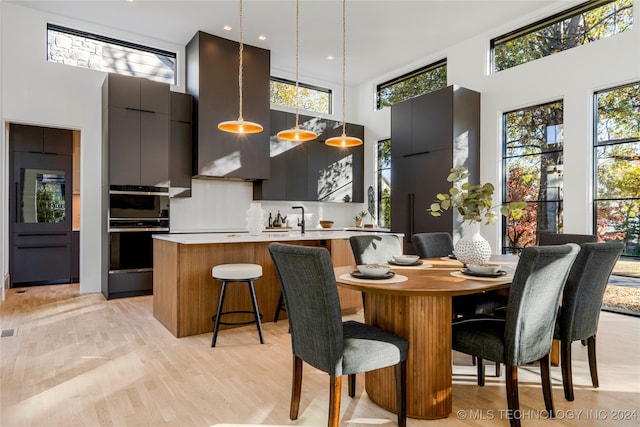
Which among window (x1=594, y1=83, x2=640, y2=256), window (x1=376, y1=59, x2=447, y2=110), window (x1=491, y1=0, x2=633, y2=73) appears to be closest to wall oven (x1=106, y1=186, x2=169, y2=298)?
window (x1=376, y1=59, x2=447, y2=110)

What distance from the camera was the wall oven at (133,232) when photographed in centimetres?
498

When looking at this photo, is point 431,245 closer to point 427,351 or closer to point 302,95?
point 427,351

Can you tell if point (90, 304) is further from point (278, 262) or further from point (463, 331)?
point (463, 331)

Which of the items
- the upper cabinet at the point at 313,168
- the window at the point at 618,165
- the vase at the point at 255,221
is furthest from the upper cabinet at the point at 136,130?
the window at the point at 618,165

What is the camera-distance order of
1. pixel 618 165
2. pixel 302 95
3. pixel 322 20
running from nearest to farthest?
pixel 618 165
pixel 322 20
pixel 302 95

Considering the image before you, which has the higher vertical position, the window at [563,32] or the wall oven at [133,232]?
the window at [563,32]

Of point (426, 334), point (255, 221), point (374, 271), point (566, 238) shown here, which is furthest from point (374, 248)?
point (566, 238)

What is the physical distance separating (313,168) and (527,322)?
5.30 m

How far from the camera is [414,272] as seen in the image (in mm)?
2412

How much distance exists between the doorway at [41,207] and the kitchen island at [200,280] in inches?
112

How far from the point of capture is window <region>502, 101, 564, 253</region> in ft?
15.9

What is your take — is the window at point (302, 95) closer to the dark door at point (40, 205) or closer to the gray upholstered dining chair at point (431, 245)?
the dark door at point (40, 205)

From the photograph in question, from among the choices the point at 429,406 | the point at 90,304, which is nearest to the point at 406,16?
the point at 429,406

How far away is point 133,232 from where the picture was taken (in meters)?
5.11
